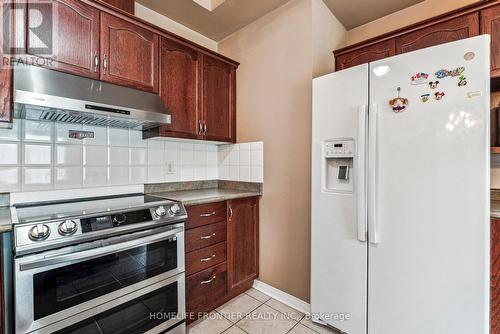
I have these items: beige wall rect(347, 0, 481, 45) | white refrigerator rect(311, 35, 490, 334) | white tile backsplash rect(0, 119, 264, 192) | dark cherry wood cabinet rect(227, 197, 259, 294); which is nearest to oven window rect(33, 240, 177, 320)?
dark cherry wood cabinet rect(227, 197, 259, 294)

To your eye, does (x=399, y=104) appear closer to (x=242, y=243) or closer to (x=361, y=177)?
(x=361, y=177)

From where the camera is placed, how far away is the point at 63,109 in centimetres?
126

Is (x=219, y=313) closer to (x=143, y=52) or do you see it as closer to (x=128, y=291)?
(x=128, y=291)

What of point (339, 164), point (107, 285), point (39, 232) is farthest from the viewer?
point (339, 164)

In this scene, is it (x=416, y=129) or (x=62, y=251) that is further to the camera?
(x=416, y=129)

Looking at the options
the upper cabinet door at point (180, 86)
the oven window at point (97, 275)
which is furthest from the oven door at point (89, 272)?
the upper cabinet door at point (180, 86)

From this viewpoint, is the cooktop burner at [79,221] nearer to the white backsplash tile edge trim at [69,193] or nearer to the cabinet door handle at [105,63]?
the white backsplash tile edge trim at [69,193]

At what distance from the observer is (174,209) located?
1.53m

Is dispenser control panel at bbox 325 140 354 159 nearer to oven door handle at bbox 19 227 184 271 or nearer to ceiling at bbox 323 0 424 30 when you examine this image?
oven door handle at bbox 19 227 184 271

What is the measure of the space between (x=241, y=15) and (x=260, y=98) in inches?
31.1

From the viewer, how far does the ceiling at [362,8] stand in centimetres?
197

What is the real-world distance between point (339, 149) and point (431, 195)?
1.83 feet

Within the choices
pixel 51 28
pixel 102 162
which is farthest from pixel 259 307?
pixel 51 28

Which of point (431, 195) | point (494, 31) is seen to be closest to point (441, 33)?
point (494, 31)
